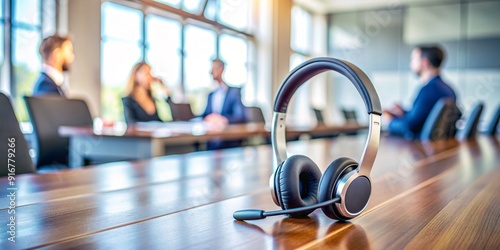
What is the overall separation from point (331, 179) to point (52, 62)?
2686 millimetres

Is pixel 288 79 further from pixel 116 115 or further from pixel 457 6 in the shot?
pixel 457 6

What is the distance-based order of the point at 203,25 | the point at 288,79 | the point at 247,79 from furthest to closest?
the point at 247,79, the point at 203,25, the point at 288,79

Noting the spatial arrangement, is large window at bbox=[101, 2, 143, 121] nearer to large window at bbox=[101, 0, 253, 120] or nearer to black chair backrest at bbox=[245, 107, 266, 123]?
large window at bbox=[101, 0, 253, 120]

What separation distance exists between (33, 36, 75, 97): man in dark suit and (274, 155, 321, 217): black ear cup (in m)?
2.55

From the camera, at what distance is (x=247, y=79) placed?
27.1ft

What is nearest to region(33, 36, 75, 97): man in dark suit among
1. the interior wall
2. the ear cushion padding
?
the ear cushion padding

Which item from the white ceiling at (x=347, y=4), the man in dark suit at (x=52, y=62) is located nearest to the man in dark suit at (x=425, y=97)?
the man in dark suit at (x=52, y=62)

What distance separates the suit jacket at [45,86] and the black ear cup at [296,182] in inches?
103

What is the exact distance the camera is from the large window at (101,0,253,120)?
497cm

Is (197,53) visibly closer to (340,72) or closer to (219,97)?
(219,97)

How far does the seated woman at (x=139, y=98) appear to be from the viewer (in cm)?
396

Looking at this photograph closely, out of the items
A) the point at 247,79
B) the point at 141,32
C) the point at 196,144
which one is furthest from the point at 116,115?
the point at 247,79

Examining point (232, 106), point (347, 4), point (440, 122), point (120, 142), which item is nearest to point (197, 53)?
point (232, 106)

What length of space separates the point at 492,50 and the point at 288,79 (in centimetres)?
909
